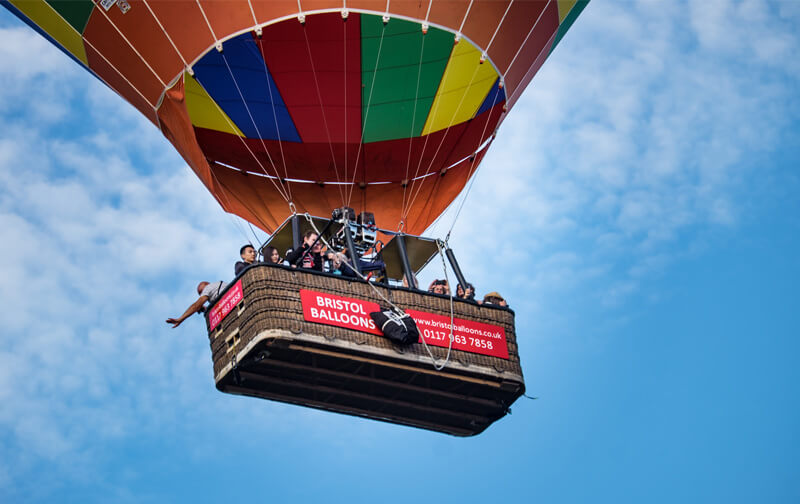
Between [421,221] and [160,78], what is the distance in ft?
12.6

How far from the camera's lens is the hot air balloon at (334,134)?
12.9 m

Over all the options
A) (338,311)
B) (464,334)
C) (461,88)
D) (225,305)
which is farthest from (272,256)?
(461,88)

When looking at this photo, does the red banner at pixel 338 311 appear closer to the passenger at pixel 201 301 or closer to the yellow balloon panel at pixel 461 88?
the passenger at pixel 201 301

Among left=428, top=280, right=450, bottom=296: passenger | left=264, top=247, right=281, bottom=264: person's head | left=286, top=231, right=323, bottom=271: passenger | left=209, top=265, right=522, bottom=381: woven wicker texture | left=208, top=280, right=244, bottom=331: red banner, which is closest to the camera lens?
left=209, top=265, right=522, bottom=381: woven wicker texture

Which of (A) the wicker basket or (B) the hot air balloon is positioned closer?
(A) the wicker basket

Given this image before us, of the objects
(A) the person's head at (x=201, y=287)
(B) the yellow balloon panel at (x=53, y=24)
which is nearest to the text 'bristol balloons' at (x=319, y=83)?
(B) the yellow balloon panel at (x=53, y=24)

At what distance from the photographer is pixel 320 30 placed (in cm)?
1373

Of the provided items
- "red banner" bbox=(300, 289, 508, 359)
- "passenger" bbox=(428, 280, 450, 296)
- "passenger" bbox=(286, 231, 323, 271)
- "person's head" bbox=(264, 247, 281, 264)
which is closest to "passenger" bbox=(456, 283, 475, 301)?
"passenger" bbox=(428, 280, 450, 296)

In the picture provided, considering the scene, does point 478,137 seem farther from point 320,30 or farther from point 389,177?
point 320,30

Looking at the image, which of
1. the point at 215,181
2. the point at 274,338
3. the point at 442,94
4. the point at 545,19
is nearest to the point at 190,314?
the point at 274,338

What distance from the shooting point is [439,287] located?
544 inches

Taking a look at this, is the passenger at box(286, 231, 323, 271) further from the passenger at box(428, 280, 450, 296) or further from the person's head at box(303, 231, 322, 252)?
the passenger at box(428, 280, 450, 296)

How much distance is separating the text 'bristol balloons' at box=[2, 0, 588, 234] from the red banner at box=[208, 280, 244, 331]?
7.28ft

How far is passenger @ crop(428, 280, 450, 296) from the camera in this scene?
13.8 meters
